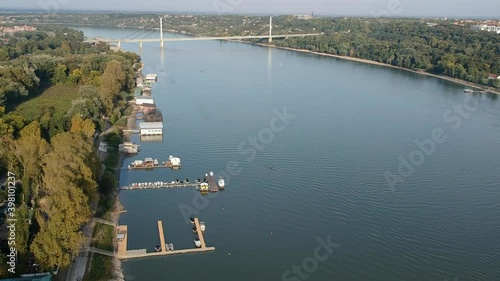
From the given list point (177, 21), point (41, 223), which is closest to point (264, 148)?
point (41, 223)

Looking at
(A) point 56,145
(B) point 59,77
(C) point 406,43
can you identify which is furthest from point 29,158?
(C) point 406,43

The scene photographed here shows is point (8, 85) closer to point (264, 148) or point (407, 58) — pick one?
point (264, 148)

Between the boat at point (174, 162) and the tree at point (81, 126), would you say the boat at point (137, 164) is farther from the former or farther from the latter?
the tree at point (81, 126)

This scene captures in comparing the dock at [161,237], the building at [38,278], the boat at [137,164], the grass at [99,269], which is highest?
the boat at [137,164]

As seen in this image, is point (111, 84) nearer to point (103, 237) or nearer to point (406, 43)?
point (103, 237)

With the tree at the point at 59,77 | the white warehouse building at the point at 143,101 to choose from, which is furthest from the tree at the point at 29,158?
the tree at the point at 59,77

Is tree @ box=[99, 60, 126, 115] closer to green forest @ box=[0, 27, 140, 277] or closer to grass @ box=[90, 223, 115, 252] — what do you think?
green forest @ box=[0, 27, 140, 277]
